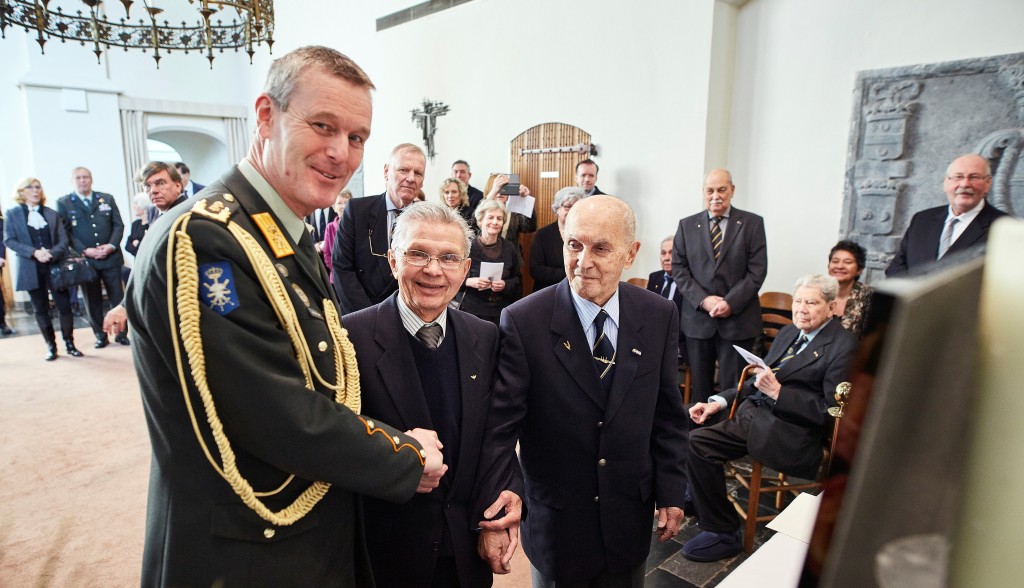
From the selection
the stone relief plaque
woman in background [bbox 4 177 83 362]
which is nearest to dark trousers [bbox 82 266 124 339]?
woman in background [bbox 4 177 83 362]

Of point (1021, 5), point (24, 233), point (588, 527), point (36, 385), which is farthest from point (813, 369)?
point (24, 233)

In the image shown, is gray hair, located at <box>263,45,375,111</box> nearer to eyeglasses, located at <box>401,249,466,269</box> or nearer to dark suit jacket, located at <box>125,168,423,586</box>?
dark suit jacket, located at <box>125,168,423,586</box>

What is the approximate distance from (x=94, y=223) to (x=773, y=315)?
22.6 feet

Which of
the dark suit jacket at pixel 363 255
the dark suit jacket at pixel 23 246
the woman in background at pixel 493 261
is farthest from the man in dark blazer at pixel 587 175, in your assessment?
the dark suit jacket at pixel 23 246

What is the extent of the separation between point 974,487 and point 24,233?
7605 millimetres

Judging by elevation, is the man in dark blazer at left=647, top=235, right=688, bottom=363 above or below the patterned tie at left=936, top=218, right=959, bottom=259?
below

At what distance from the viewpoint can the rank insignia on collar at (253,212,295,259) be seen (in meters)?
1.07

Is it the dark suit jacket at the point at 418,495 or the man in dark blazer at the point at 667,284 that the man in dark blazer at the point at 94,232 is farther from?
the dark suit jacket at the point at 418,495

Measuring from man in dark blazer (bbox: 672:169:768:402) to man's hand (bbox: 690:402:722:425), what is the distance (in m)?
0.86

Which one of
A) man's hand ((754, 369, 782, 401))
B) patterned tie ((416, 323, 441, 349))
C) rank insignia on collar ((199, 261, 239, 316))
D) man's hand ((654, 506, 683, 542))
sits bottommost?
man's hand ((654, 506, 683, 542))

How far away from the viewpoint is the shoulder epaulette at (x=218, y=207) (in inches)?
38.8

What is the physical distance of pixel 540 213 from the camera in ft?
21.2

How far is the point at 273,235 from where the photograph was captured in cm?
108

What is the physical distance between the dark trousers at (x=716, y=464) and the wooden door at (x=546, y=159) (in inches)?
125
